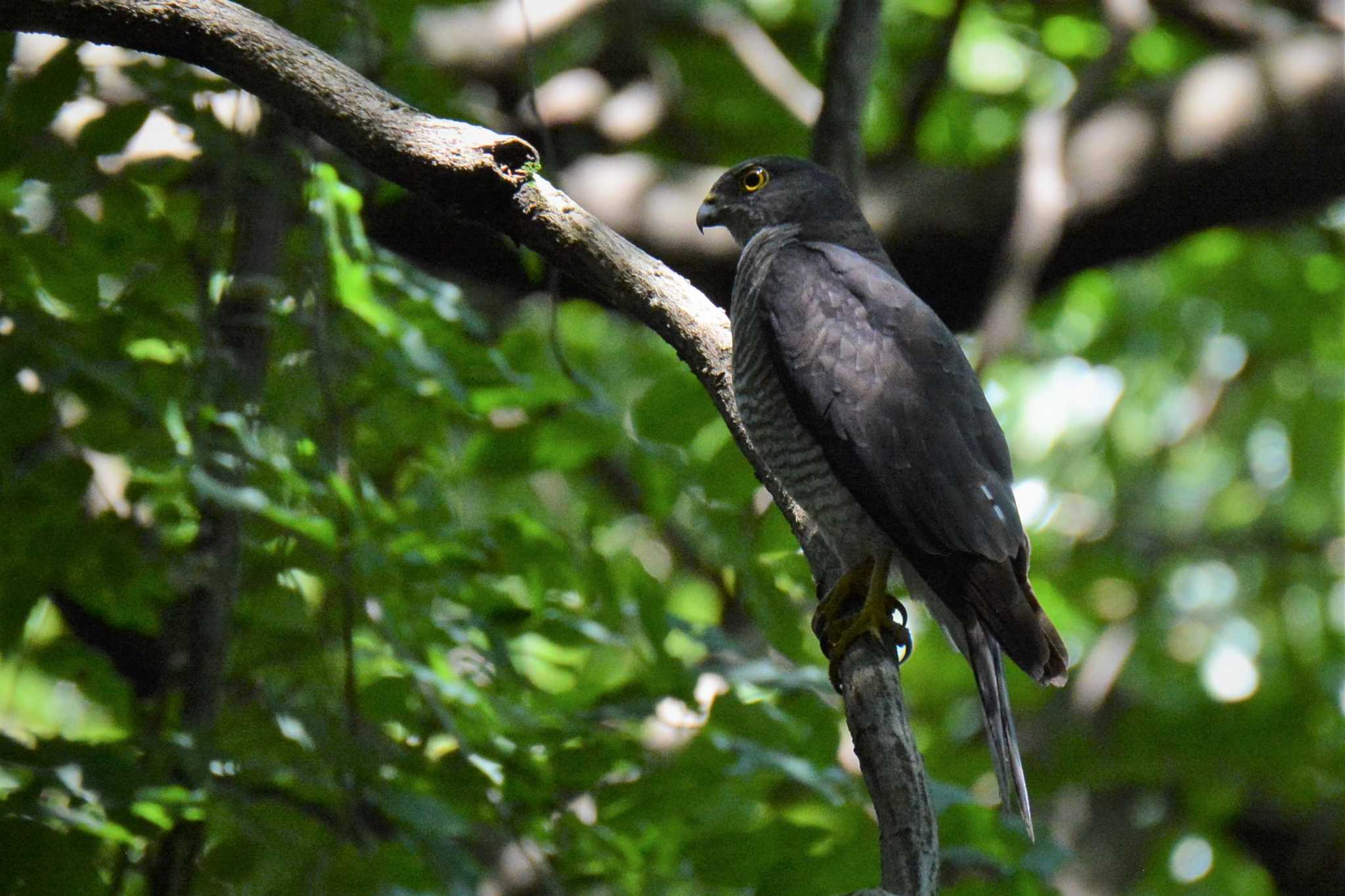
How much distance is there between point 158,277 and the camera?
136 inches

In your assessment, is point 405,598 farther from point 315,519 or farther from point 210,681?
point 210,681

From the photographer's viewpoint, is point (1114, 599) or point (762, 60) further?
point (1114, 599)

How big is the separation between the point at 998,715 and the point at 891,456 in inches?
28.1

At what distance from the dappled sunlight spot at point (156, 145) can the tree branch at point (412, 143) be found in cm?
101

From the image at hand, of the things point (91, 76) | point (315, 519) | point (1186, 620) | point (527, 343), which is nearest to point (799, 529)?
point (527, 343)

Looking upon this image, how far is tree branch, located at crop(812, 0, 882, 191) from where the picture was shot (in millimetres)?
4023

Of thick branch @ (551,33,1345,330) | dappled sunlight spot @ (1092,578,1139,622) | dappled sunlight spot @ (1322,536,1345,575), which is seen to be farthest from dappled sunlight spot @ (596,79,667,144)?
dappled sunlight spot @ (1322,536,1345,575)

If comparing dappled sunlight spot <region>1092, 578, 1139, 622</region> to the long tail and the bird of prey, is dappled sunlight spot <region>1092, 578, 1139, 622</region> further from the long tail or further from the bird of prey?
the long tail

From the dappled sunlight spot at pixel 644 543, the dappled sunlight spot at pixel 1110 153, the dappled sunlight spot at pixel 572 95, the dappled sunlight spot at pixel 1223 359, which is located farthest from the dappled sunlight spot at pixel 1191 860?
the dappled sunlight spot at pixel 572 95

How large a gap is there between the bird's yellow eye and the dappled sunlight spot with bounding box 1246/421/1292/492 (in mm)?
4828

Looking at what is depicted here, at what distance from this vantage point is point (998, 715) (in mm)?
3090

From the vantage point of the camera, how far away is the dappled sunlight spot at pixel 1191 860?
264 inches

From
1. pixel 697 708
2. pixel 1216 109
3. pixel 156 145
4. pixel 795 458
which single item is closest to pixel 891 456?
pixel 795 458

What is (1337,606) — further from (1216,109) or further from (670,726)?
(670,726)
